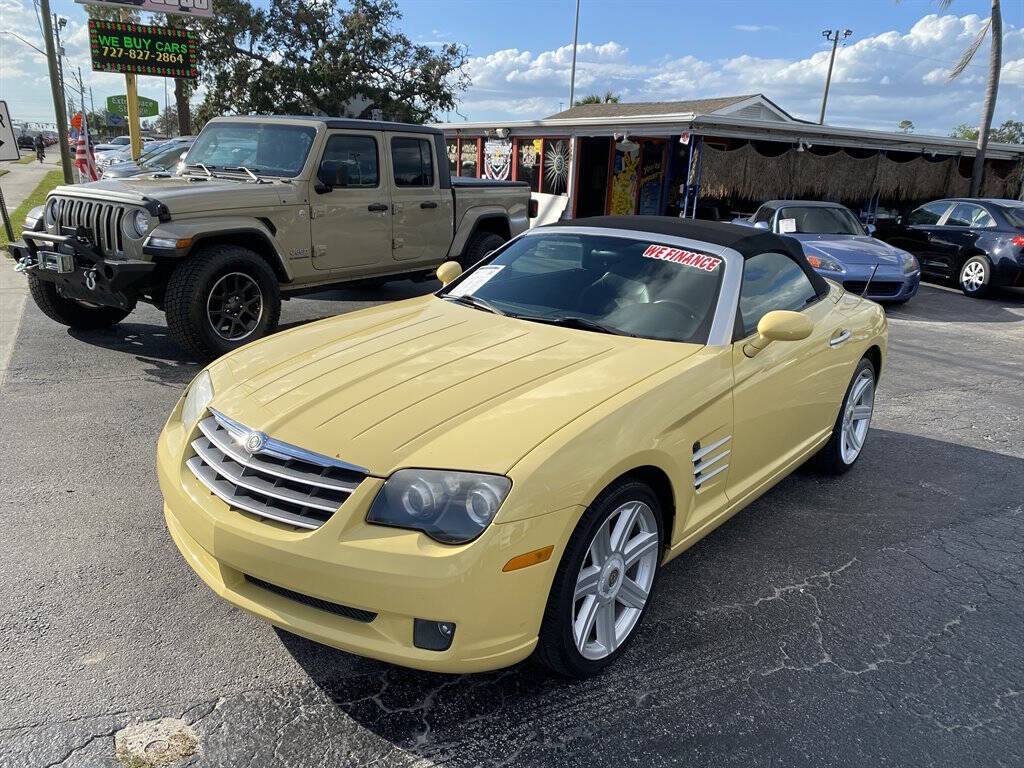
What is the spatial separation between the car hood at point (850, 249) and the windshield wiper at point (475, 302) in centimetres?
746

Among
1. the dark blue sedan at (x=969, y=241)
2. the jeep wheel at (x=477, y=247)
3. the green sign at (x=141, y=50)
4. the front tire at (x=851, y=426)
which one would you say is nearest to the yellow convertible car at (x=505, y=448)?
the front tire at (x=851, y=426)

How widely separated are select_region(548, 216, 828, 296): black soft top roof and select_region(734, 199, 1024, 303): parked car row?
5819 mm

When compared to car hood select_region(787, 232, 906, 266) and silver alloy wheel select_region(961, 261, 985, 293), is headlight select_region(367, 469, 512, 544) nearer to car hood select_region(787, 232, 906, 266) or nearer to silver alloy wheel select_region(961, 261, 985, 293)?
car hood select_region(787, 232, 906, 266)

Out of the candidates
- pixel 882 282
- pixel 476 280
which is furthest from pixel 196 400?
pixel 882 282

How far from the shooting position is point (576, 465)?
90.9 inches

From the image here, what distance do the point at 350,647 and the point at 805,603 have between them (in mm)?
1981

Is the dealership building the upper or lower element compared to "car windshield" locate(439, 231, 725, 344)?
upper

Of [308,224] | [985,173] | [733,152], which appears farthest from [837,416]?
[985,173]

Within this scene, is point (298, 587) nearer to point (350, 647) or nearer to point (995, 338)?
point (350, 647)

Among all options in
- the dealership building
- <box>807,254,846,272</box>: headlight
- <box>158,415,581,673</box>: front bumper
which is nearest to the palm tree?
the dealership building

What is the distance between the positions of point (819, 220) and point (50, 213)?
32.6 ft

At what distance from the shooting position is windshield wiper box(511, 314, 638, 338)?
3307 millimetres

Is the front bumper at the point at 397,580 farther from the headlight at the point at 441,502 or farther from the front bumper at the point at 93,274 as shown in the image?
the front bumper at the point at 93,274

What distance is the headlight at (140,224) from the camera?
5887 millimetres
